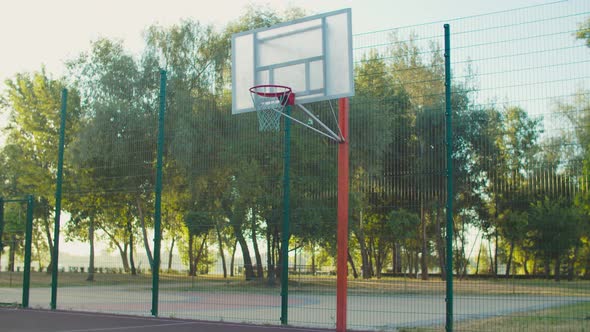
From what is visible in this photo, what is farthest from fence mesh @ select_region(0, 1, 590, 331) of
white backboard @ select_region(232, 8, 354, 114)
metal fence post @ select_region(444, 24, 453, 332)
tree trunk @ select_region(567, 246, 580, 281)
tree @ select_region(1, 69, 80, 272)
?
tree @ select_region(1, 69, 80, 272)

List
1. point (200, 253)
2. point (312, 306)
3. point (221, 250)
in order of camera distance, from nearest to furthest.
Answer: point (312, 306)
point (221, 250)
point (200, 253)

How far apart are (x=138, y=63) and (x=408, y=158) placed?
16.0 meters

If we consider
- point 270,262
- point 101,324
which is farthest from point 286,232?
point 101,324

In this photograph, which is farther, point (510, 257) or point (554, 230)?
point (510, 257)

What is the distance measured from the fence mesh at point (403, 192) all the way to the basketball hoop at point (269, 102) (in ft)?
5.89

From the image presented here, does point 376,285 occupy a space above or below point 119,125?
below

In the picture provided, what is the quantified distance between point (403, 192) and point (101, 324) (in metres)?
5.95

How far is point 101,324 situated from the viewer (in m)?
11.3

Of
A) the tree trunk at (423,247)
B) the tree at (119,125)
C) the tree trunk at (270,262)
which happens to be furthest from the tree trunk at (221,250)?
the tree trunk at (423,247)

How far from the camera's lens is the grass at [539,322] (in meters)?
8.99

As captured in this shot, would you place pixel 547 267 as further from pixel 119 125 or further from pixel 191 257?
pixel 119 125

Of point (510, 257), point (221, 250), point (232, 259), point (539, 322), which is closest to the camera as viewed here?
point (510, 257)

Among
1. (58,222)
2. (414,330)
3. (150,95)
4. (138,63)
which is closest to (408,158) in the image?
(414,330)

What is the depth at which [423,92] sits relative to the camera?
34.1ft
